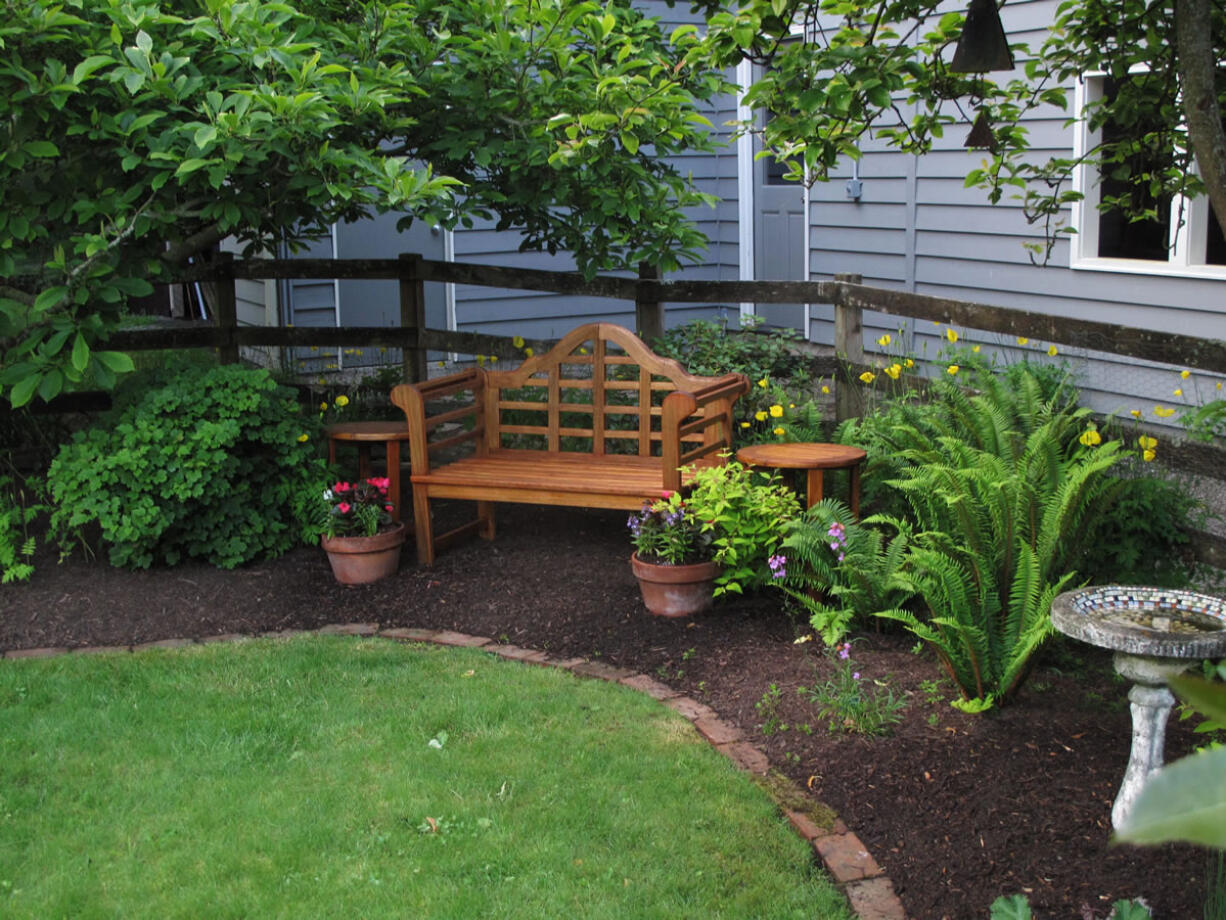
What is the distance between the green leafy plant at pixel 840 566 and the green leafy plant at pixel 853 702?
0.26 meters

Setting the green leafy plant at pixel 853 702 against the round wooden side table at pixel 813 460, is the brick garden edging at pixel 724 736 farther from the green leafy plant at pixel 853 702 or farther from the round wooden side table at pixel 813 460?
the round wooden side table at pixel 813 460

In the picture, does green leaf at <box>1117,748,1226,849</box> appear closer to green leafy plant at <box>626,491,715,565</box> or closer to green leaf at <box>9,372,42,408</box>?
green leafy plant at <box>626,491,715,565</box>

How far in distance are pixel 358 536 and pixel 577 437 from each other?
4.79 feet

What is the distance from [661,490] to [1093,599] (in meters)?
2.37

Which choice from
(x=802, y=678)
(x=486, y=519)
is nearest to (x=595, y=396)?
(x=486, y=519)

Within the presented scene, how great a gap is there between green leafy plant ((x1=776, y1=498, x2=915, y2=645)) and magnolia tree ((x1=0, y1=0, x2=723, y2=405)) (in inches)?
67.2

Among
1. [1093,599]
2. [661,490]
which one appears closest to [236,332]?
[661,490]

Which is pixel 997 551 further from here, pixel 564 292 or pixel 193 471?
pixel 564 292

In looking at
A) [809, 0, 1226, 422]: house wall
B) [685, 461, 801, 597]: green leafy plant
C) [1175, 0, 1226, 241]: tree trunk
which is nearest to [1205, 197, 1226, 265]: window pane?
[809, 0, 1226, 422]: house wall

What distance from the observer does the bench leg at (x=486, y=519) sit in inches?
250

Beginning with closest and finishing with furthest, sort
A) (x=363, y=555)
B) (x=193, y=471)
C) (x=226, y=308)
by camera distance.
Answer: (x=193, y=471) < (x=363, y=555) < (x=226, y=308)

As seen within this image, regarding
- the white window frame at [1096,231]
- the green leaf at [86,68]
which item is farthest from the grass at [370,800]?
the white window frame at [1096,231]

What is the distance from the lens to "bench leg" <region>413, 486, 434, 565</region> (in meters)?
6.01

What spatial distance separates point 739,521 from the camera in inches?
200
